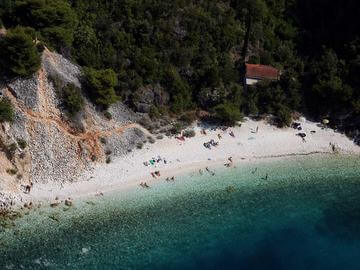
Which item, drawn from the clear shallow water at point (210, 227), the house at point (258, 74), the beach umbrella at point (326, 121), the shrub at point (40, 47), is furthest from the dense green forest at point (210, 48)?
the clear shallow water at point (210, 227)

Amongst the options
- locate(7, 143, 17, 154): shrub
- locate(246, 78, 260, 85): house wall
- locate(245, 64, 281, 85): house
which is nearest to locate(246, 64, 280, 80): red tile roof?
locate(245, 64, 281, 85): house

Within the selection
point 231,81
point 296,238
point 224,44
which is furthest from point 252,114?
point 296,238

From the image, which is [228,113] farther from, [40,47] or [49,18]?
[49,18]

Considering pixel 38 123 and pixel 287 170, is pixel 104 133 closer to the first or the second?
pixel 38 123

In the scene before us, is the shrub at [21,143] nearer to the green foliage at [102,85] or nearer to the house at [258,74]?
the green foliage at [102,85]

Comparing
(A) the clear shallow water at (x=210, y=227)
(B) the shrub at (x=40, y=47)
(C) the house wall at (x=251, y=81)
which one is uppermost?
(B) the shrub at (x=40, y=47)

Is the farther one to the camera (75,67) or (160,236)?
(75,67)

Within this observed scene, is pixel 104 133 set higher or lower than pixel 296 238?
higher

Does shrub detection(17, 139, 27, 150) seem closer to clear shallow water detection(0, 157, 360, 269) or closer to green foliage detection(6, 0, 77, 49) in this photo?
clear shallow water detection(0, 157, 360, 269)
